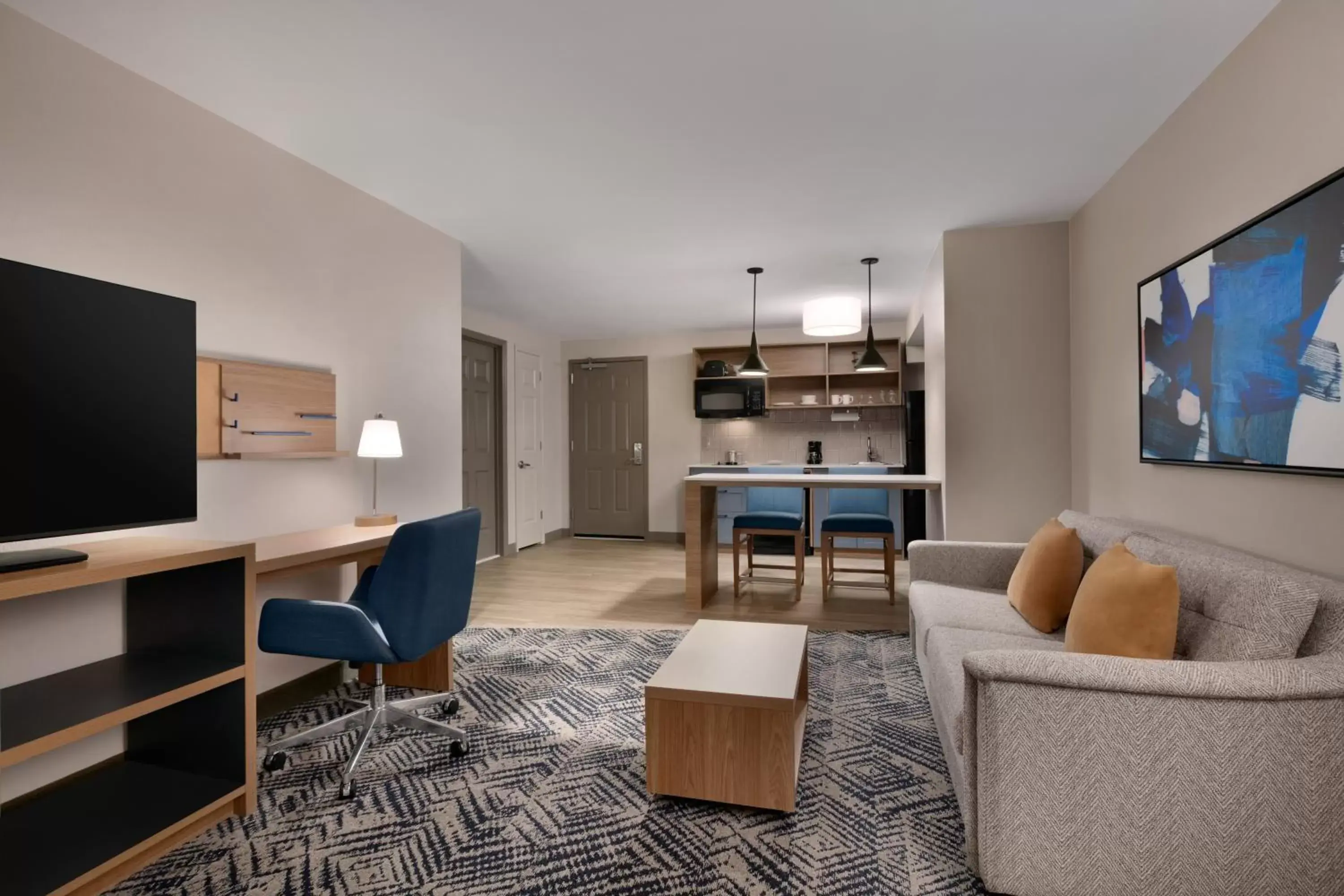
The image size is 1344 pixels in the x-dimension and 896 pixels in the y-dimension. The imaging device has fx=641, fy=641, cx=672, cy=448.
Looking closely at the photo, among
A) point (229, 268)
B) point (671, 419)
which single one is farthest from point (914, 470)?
point (229, 268)

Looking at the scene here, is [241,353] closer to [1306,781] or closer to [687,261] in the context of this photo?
[687,261]

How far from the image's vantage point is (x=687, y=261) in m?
4.59

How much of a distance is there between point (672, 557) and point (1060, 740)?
504 centimetres

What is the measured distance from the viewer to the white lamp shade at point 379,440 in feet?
10.0

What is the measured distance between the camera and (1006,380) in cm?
385

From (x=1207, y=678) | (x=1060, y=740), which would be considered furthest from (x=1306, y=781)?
(x=1060, y=740)

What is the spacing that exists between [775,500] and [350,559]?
3.23m

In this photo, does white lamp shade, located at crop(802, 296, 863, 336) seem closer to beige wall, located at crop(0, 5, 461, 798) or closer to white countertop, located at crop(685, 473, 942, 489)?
white countertop, located at crop(685, 473, 942, 489)

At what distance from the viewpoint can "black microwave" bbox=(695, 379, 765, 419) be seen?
278 inches

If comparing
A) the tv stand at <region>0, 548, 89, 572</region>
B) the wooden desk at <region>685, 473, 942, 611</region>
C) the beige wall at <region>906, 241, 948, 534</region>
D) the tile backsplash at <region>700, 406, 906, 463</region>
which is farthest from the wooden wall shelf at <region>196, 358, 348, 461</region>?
the tile backsplash at <region>700, 406, 906, 463</region>

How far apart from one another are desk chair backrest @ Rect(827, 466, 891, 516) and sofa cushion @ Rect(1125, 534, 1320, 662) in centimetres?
278

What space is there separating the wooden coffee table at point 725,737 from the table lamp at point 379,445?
1722mm

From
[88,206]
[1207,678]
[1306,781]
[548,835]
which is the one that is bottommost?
[548,835]

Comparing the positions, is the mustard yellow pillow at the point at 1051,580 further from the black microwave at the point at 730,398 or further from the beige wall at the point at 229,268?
the black microwave at the point at 730,398
